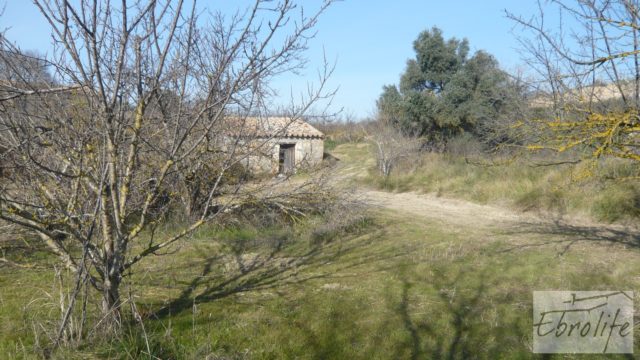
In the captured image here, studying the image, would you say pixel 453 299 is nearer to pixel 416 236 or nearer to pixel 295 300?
pixel 295 300

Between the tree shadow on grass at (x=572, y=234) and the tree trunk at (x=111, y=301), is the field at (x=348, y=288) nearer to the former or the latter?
the tree shadow on grass at (x=572, y=234)

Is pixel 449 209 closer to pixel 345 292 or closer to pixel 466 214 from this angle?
pixel 466 214

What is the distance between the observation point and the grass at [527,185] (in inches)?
381

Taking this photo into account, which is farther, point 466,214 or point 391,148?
point 391,148

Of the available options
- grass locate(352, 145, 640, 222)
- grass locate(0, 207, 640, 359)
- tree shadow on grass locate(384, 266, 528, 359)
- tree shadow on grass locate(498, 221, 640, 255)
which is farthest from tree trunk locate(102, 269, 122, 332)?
tree shadow on grass locate(498, 221, 640, 255)

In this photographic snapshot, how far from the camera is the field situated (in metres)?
3.99

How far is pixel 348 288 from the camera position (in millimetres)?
5711

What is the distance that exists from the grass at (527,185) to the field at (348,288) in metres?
0.76

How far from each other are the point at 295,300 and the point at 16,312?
2847 millimetres

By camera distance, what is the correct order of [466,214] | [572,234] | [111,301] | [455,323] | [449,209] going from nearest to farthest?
[111,301]
[455,323]
[572,234]
[466,214]
[449,209]

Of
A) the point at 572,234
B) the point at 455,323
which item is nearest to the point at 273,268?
Result: the point at 455,323

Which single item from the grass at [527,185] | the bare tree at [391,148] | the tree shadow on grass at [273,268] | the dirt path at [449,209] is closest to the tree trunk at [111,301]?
the tree shadow on grass at [273,268]

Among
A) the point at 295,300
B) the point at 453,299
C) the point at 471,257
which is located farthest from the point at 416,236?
the point at 295,300

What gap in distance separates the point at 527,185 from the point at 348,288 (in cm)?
835
